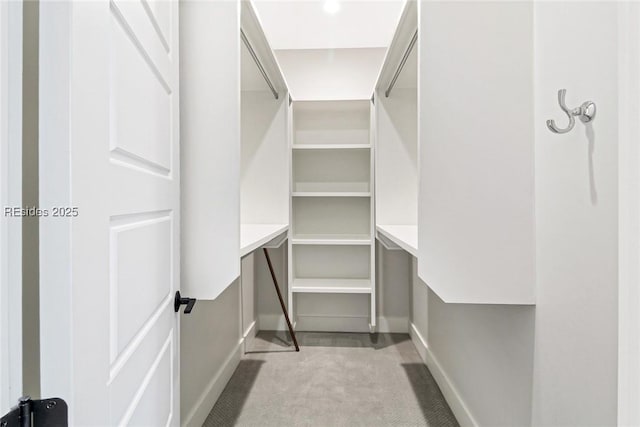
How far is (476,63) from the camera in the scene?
3.62 feet

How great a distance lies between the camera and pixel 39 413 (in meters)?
0.52

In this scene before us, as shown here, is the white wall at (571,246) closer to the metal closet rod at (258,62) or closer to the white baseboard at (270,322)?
the metal closet rod at (258,62)

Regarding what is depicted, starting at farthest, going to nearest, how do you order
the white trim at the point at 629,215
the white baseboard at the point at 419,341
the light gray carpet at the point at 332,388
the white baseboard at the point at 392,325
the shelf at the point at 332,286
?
the white baseboard at the point at 392,325
the shelf at the point at 332,286
the white baseboard at the point at 419,341
the light gray carpet at the point at 332,388
the white trim at the point at 629,215

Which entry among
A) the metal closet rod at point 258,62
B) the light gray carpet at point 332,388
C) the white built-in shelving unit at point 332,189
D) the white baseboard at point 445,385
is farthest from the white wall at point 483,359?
the metal closet rod at point 258,62

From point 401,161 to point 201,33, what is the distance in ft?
5.73

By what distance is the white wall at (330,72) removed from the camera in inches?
121

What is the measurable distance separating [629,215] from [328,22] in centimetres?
277

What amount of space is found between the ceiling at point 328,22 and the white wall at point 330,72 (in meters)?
0.06

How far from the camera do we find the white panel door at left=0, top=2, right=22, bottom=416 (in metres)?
0.48

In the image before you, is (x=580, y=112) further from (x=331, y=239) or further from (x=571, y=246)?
(x=331, y=239)

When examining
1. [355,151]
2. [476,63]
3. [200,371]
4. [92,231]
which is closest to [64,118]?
[92,231]

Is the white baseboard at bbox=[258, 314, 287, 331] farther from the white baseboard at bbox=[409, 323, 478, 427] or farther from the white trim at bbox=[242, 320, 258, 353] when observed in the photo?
the white baseboard at bbox=[409, 323, 478, 427]

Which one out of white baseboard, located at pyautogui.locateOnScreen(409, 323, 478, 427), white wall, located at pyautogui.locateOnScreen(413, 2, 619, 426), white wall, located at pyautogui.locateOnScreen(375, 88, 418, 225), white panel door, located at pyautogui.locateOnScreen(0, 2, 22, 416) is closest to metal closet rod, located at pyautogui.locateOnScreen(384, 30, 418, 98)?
white wall, located at pyautogui.locateOnScreen(375, 88, 418, 225)

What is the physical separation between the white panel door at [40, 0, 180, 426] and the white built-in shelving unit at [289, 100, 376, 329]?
6.51 feet
